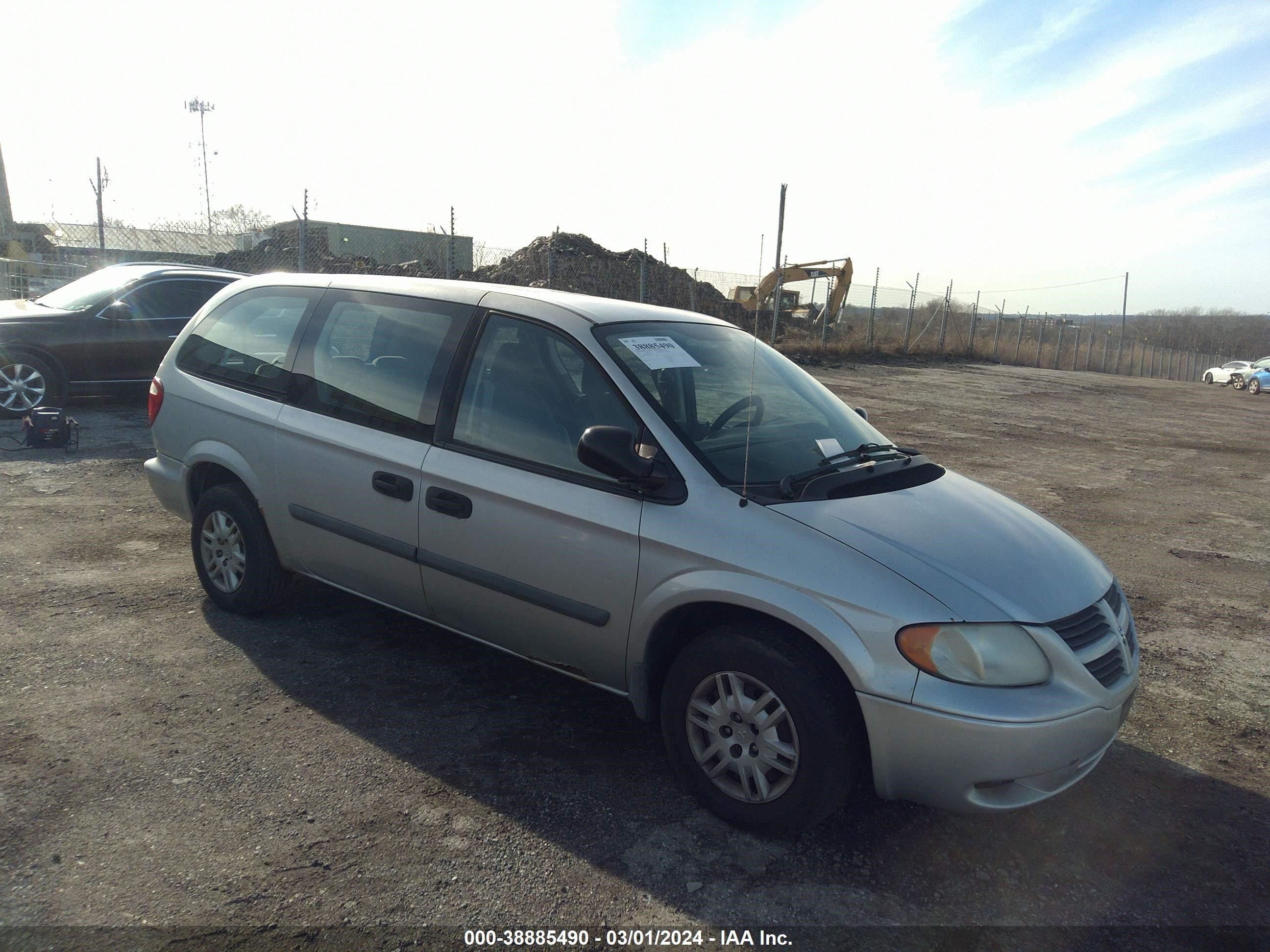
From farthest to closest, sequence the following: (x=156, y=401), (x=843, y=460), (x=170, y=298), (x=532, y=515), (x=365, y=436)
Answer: (x=170, y=298), (x=156, y=401), (x=365, y=436), (x=843, y=460), (x=532, y=515)

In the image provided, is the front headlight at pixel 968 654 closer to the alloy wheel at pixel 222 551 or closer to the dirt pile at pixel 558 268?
the alloy wheel at pixel 222 551

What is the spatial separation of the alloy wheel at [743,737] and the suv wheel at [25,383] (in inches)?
346

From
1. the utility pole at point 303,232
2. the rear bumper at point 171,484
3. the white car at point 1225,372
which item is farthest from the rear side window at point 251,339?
the white car at point 1225,372

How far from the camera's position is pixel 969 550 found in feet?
9.27

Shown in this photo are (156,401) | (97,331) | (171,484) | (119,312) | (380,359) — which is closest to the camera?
(380,359)

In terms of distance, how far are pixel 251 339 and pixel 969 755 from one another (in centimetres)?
379

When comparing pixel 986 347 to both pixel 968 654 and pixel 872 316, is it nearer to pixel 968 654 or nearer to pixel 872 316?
pixel 872 316

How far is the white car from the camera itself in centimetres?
3481

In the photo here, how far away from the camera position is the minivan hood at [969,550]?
2.61 meters

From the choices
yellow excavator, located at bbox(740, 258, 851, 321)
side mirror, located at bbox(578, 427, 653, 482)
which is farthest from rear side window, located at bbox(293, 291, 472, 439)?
yellow excavator, located at bbox(740, 258, 851, 321)

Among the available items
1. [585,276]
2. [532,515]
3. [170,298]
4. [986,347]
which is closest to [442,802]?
[532,515]

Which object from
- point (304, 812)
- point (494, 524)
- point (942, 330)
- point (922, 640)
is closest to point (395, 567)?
point (494, 524)

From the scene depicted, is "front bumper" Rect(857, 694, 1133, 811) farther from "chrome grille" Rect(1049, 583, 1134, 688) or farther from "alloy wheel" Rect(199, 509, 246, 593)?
"alloy wheel" Rect(199, 509, 246, 593)

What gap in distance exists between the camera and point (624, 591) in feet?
9.75
